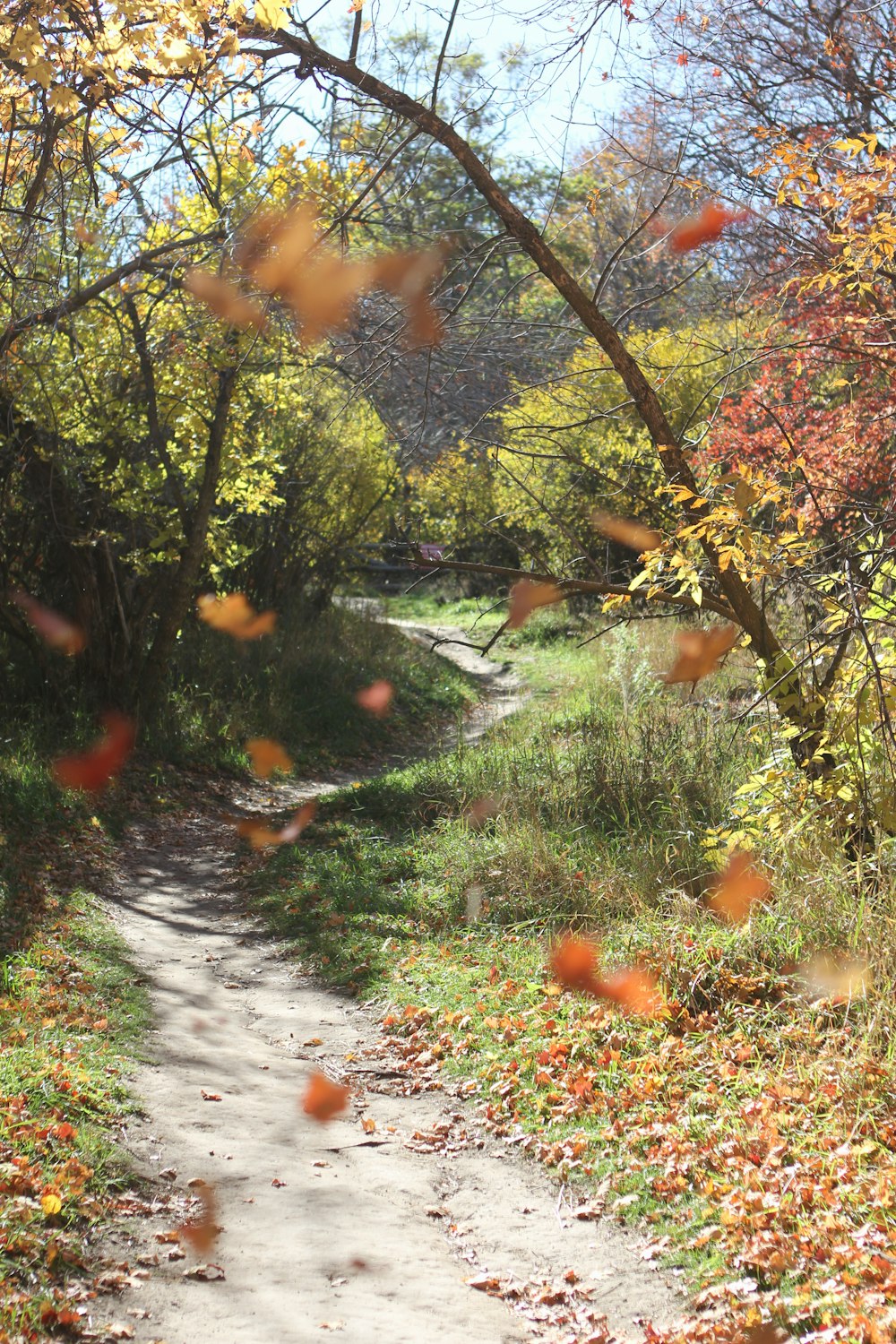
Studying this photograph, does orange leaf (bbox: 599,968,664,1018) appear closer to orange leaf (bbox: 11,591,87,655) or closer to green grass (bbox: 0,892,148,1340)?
green grass (bbox: 0,892,148,1340)

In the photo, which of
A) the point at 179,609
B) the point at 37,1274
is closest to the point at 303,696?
the point at 179,609

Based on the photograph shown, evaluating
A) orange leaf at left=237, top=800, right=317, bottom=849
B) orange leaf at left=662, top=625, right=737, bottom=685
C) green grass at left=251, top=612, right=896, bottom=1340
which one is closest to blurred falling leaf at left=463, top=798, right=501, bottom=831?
green grass at left=251, top=612, right=896, bottom=1340

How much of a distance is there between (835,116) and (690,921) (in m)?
8.95

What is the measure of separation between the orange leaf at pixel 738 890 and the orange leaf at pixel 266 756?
600cm

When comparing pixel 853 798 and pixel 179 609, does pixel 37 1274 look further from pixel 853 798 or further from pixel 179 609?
pixel 179 609

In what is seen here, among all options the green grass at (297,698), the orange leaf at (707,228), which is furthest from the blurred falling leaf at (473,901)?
the orange leaf at (707,228)

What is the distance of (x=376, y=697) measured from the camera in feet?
46.7

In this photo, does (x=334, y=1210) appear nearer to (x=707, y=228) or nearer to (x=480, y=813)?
(x=480, y=813)

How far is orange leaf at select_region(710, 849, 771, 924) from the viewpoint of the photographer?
5.65 meters

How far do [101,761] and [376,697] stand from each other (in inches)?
196

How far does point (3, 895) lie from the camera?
6.69 metres

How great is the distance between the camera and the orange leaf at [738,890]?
5648 mm

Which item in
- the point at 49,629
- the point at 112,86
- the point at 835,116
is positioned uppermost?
the point at 835,116

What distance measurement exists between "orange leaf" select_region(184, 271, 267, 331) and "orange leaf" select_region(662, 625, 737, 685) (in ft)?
12.4
